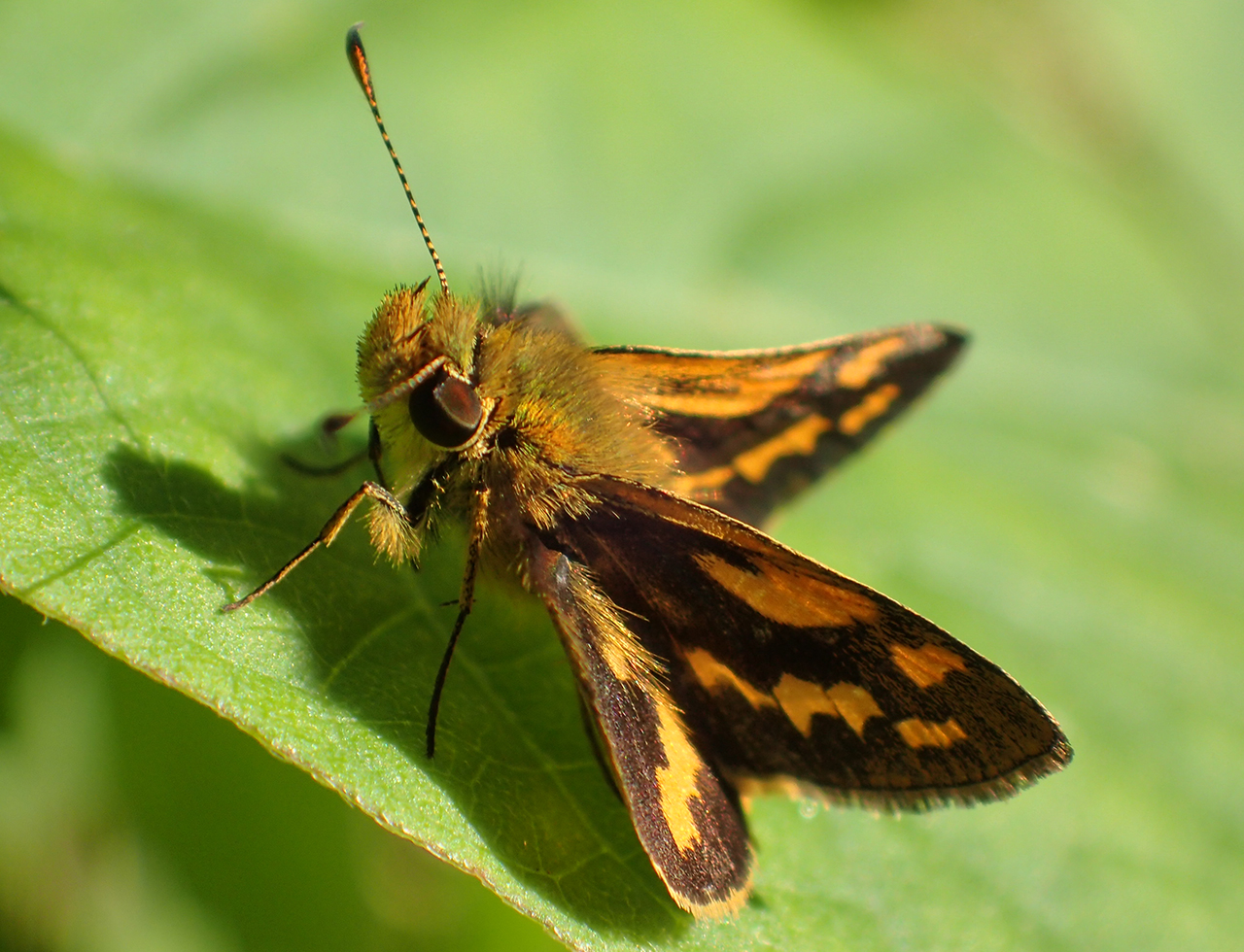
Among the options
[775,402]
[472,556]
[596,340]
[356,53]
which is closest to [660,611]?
[472,556]

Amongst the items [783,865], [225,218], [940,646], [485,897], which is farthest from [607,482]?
[225,218]

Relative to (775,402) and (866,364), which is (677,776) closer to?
(775,402)

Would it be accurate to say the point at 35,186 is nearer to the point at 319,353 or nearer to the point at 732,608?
the point at 319,353

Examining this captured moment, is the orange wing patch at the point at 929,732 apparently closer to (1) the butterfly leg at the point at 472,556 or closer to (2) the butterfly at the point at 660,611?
(2) the butterfly at the point at 660,611

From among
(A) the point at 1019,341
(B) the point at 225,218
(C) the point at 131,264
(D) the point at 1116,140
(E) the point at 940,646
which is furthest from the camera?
(D) the point at 1116,140

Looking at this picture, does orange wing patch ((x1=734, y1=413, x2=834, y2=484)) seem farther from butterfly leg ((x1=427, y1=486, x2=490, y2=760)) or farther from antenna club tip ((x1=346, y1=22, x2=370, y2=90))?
antenna club tip ((x1=346, y1=22, x2=370, y2=90))

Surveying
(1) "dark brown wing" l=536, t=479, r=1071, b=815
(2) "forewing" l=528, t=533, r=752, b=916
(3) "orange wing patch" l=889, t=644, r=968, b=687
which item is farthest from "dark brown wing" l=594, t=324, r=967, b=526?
(3) "orange wing patch" l=889, t=644, r=968, b=687

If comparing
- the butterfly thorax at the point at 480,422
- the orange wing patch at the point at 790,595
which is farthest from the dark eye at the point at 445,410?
the orange wing patch at the point at 790,595
